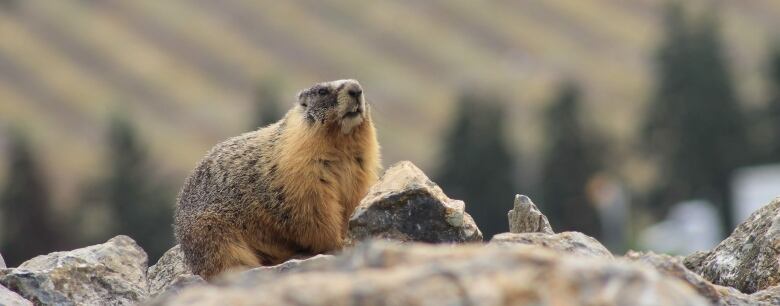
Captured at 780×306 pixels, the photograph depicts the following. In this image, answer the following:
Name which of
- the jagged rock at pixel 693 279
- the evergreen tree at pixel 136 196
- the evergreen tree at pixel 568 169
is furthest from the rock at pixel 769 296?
the evergreen tree at pixel 568 169

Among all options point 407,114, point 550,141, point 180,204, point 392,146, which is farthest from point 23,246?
point 407,114

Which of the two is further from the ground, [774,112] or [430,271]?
[774,112]

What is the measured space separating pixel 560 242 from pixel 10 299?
3.56m

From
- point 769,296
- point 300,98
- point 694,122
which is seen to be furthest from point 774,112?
point 769,296

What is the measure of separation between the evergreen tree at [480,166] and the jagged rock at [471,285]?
78.8m

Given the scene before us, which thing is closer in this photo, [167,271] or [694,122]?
[167,271]

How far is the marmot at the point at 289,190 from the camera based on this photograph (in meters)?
13.4

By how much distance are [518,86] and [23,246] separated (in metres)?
127

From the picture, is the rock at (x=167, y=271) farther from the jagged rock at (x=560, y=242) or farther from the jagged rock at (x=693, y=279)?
the jagged rock at (x=693, y=279)

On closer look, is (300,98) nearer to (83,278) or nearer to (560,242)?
(83,278)

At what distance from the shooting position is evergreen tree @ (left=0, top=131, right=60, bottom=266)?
247ft

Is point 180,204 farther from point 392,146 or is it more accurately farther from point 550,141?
point 392,146

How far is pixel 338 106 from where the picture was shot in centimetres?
1382

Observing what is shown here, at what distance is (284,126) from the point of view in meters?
14.3
